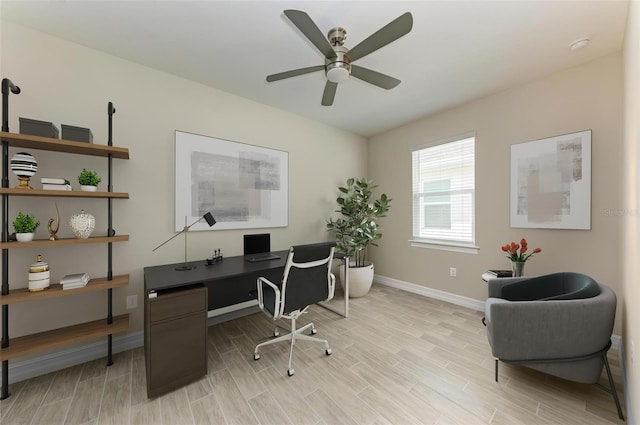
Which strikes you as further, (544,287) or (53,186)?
(544,287)

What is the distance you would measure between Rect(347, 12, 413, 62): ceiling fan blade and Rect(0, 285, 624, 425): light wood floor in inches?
94.6


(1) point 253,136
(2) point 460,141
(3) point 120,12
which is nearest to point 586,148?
(2) point 460,141

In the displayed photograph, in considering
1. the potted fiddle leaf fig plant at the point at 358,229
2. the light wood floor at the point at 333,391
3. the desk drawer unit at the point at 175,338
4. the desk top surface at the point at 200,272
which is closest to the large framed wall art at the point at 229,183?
the desk top surface at the point at 200,272

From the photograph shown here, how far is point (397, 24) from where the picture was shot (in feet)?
4.53

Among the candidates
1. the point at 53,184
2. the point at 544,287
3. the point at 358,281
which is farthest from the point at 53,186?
the point at 544,287

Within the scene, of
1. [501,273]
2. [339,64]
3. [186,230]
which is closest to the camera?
[339,64]

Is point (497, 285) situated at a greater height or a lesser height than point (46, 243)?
lesser

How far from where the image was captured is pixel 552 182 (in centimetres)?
250

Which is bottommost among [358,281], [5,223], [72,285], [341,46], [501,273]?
[358,281]

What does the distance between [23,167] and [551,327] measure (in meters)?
3.87

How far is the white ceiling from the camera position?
1.69m

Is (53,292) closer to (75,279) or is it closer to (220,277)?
(75,279)

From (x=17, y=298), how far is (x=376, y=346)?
2.82 m

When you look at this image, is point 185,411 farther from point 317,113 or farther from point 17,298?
point 317,113
